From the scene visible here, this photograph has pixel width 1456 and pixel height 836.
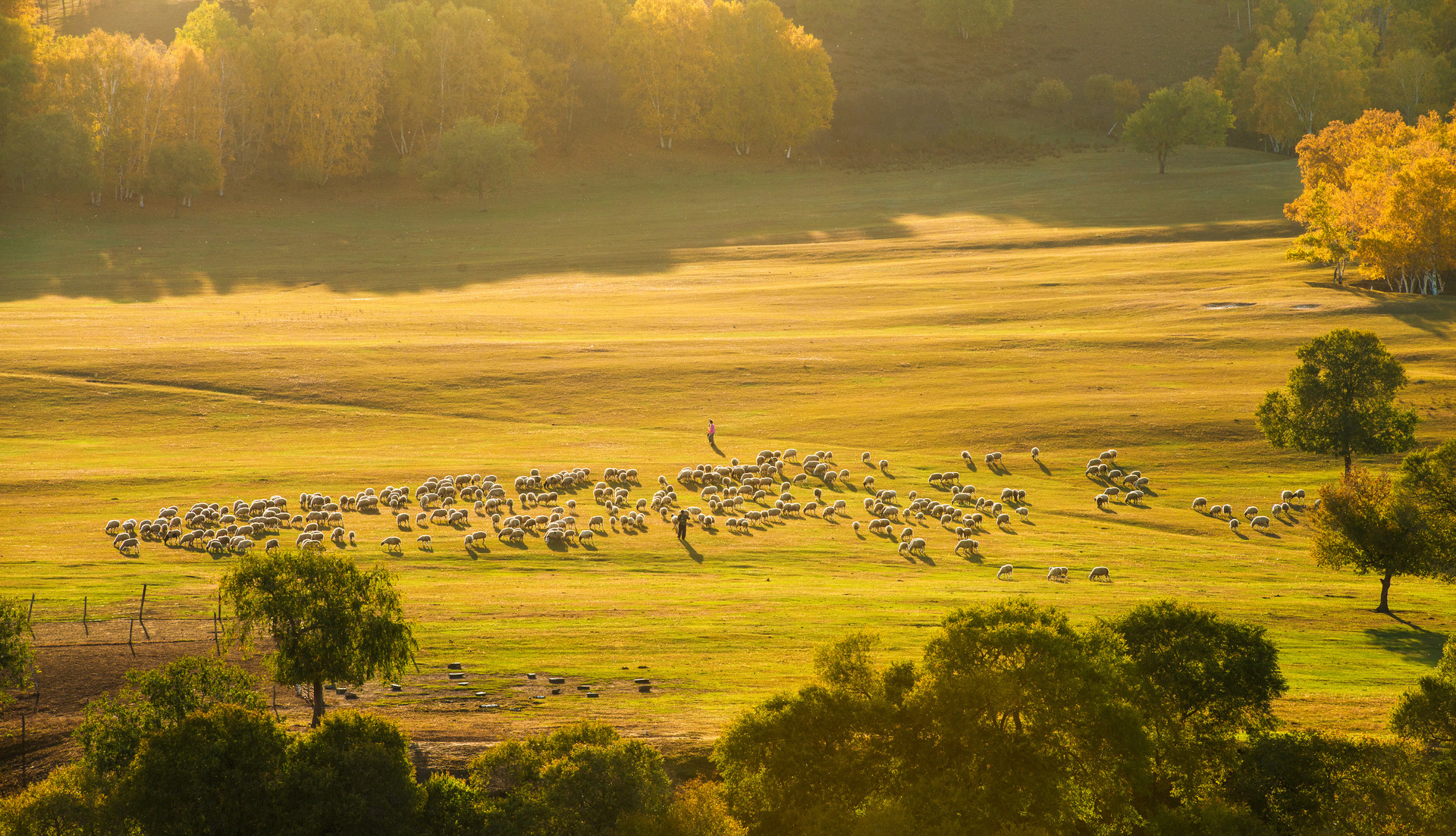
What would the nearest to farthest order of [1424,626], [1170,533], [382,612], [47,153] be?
1. [382,612]
2. [1424,626]
3. [1170,533]
4. [47,153]

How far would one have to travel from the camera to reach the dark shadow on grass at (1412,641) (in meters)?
34.6

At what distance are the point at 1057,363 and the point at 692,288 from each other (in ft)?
130

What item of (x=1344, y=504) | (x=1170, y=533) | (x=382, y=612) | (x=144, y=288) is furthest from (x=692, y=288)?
(x=382, y=612)

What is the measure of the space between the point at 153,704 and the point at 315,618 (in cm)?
394

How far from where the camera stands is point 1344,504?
4078 cm

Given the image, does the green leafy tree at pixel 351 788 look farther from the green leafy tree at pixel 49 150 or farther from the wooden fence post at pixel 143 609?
the green leafy tree at pixel 49 150

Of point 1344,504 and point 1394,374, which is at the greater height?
point 1394,374

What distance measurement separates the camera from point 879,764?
25.6 m

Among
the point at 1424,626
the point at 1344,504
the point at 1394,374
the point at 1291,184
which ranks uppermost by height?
the point at 1291,184

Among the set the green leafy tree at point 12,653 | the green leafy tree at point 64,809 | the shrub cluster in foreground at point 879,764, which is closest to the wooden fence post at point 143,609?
the green leafy tree at point 12,653

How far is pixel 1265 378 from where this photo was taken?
6831 centimetres

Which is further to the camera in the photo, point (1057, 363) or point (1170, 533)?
point (1057, 363)

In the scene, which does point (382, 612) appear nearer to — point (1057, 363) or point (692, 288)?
point (1057, 363)

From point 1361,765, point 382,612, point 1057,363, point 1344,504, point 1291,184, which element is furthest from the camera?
point 1291,184
